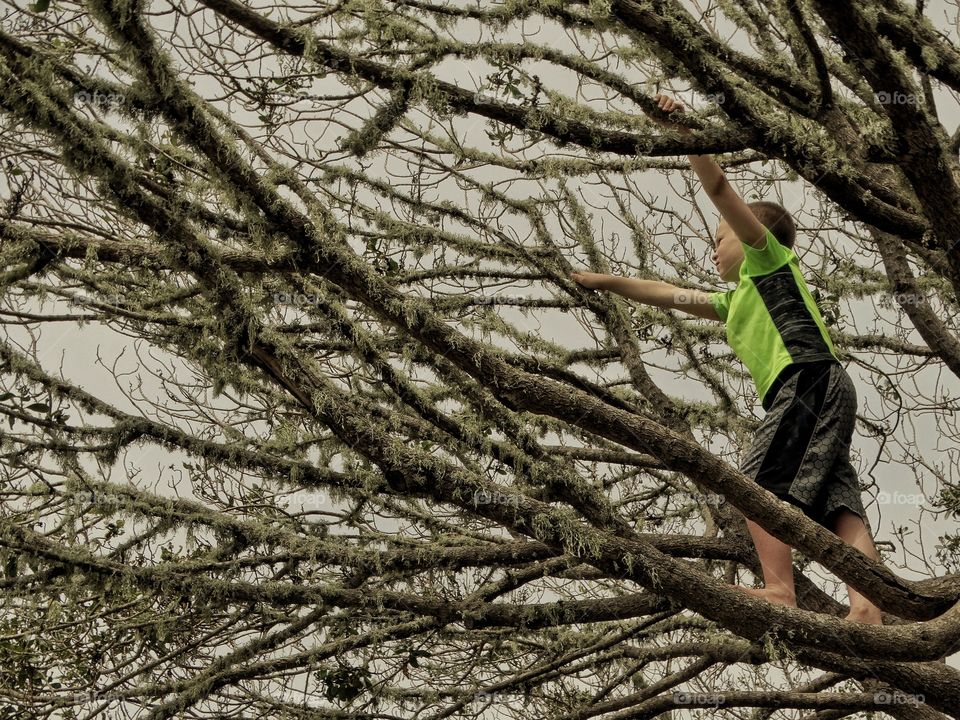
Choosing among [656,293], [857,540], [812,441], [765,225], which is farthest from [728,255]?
[857,540]

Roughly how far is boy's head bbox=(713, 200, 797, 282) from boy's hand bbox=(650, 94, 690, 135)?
65 centimetres

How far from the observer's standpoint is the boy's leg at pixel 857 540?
398cm

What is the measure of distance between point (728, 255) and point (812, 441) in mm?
858

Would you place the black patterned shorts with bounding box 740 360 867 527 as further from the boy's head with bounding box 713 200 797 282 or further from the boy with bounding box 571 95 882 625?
the boy's head with bounding box 713 200 797 282

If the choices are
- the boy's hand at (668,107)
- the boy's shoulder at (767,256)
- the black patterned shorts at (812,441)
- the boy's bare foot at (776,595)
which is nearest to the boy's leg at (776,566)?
the boy's bare foot at (776,595)

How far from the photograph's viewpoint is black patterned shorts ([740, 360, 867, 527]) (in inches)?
156

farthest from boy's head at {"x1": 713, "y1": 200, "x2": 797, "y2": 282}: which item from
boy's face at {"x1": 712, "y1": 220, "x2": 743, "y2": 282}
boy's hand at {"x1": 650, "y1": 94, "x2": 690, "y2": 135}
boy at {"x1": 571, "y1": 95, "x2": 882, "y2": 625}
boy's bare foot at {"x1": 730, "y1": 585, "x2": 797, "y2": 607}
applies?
boy's bare foot at {"x1": 730, "y1": 585, "x2": 797, "y2": 607}

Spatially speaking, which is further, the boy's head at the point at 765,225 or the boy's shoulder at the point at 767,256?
the boy's head at the point at 765,225

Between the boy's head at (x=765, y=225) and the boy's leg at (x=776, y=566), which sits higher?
the boy's head at (x=765, y=225)

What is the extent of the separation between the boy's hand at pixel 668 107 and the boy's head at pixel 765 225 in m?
0.65

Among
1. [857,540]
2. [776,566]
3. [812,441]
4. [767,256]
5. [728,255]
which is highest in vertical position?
[728,255]

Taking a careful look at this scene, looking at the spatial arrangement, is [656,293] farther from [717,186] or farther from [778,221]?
[717,186]

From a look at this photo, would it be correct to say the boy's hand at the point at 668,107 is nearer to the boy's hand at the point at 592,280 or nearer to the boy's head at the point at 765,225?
the boy's head at the point at 765,225

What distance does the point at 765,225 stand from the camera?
4297 millimetres
